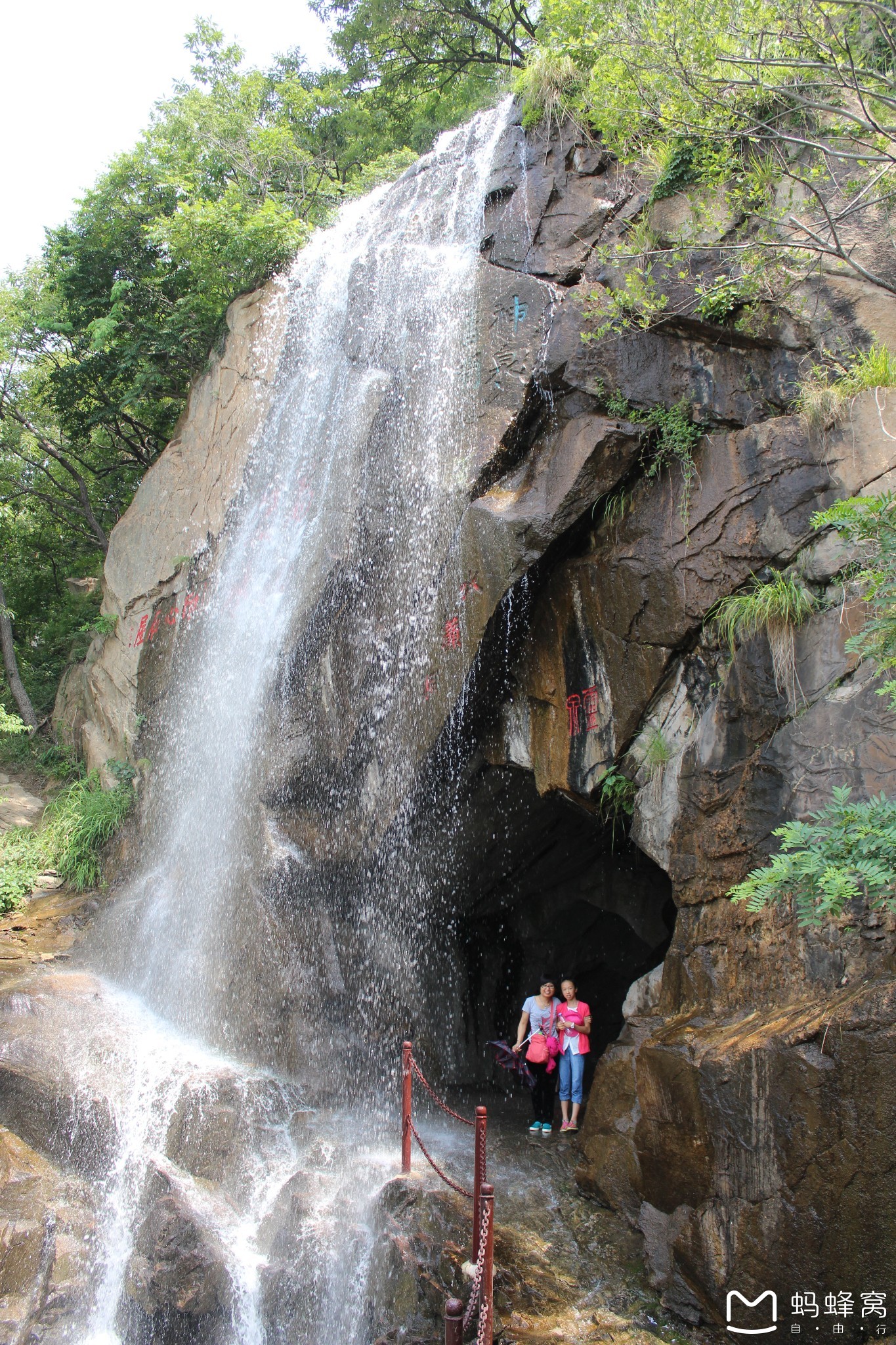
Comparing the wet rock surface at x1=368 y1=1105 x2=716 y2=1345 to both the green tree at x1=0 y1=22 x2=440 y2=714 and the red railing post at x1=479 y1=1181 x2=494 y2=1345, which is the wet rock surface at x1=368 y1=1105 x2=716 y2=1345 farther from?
the green tree at x1=0 y1=22 x2=440 y2=714

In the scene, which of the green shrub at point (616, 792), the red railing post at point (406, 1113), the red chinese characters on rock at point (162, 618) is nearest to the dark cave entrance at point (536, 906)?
the green shrub at point (616, 792)

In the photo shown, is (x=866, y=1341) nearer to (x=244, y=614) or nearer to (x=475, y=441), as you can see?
(x=475, y=441)

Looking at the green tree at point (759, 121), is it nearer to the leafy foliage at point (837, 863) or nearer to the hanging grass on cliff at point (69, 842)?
the leafy foliage at point (837, 863)

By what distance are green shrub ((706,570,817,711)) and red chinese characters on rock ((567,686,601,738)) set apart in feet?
4.34

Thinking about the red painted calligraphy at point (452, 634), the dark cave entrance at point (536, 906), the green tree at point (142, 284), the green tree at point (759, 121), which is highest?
the green tree at point (142, 284)

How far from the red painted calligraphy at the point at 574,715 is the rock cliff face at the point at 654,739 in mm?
26

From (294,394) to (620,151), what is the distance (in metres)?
4.94

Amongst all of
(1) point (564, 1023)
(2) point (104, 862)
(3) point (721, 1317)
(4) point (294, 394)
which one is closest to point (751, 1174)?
(3) point (721, 1317)

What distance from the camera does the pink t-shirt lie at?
25.2ft

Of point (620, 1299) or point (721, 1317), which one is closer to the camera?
point (721, 1317)

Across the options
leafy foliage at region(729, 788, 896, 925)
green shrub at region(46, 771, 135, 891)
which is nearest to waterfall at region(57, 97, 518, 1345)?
green shrub at region(46, 771, 135, 891)

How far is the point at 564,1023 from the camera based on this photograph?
7.73m

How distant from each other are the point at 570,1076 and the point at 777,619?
433 cm

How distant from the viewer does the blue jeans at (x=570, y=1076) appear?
7.73m
